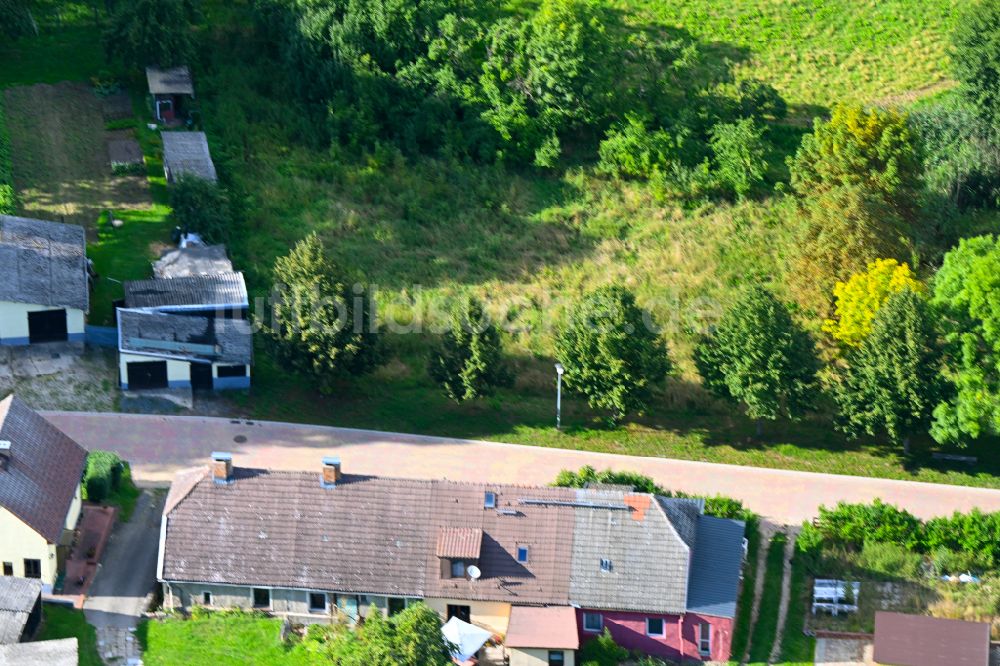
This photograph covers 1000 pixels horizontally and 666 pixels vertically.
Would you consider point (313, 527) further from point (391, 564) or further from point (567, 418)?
point (567, 418)

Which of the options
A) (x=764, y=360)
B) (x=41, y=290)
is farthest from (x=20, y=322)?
(x=764, y=360)

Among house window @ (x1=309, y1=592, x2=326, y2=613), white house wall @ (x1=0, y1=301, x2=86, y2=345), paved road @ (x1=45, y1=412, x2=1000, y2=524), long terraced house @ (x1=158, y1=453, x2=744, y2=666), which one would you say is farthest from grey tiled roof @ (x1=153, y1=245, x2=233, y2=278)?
house window @ (x1=309, y1=592, x2=326, y2=613)

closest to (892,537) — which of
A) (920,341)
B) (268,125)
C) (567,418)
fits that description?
(920,341)

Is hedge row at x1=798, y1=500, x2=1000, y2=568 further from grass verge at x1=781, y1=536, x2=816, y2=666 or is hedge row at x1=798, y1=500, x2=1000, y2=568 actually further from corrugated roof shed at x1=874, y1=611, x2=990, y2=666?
corrugated roof shed at x1=874, y1=611, x2=990, y2=666

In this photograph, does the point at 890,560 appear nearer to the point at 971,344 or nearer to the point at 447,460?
the point at 971,344

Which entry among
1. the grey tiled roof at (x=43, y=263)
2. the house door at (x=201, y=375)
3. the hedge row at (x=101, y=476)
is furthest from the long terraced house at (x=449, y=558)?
the grey tiled roof at (x=43, y=263)

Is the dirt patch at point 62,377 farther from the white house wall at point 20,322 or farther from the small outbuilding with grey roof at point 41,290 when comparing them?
the small outbuilding with grey roof at point 41,290
